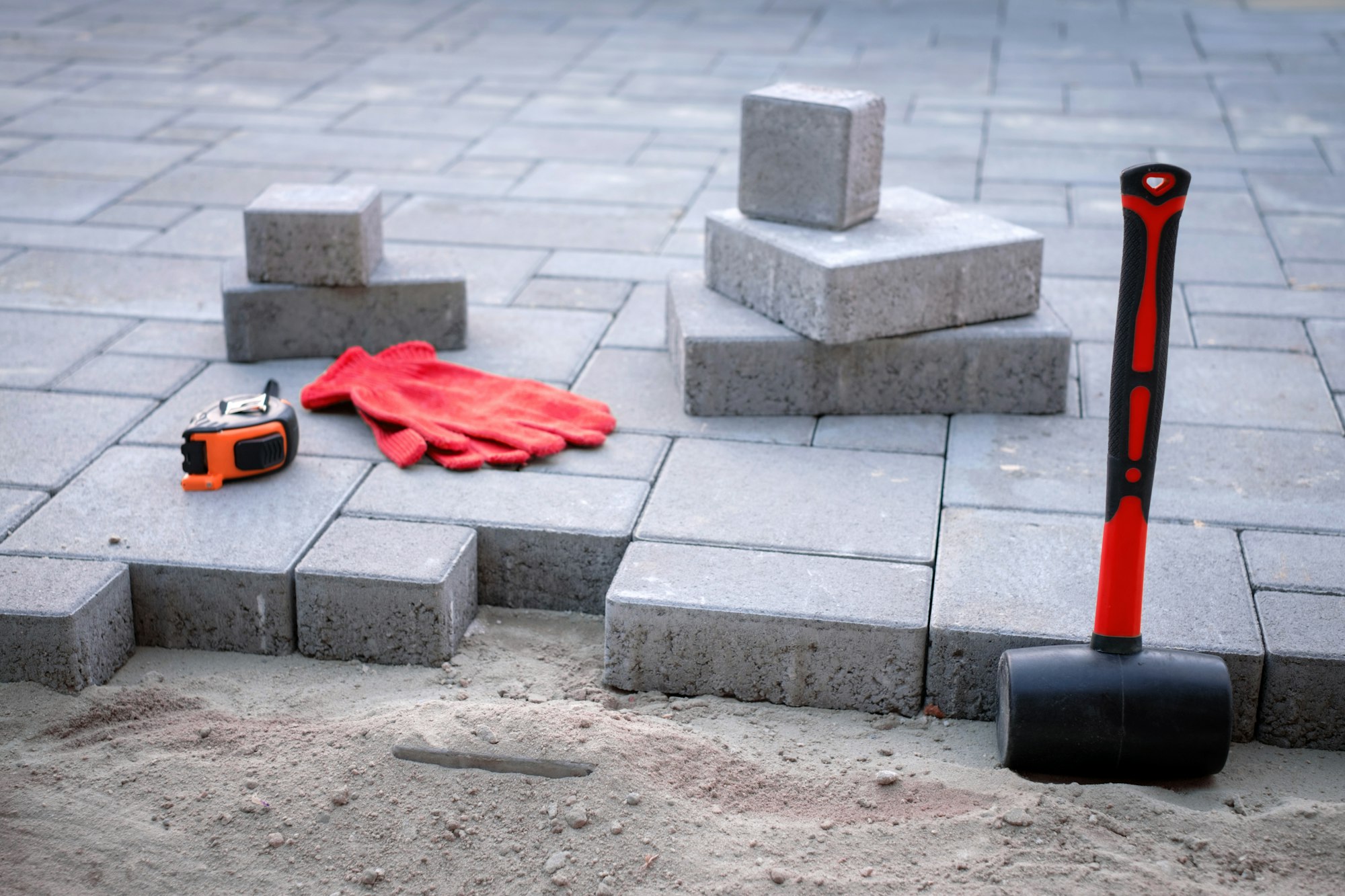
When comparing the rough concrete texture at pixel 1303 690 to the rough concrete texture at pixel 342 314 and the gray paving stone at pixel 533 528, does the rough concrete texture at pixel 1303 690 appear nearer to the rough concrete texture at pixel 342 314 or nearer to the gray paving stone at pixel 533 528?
the gray paving stone at pixel 533 528

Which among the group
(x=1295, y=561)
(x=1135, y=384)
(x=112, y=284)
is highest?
(x=1135, y=384)

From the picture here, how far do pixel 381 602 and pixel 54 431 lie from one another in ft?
4.41

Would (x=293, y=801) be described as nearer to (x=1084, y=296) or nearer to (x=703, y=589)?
(x=703, y=589)

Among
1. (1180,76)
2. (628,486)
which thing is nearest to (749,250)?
(628,486)

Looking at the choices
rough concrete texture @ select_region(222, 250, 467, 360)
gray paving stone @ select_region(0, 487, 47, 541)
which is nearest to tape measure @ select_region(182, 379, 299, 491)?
gray paving stone @ select_region(0, 487, 47, 541)

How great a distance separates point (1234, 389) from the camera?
13.5ft

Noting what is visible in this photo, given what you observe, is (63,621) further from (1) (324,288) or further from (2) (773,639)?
(1) (324,288)

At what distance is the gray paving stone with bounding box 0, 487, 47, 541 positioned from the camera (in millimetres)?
3174

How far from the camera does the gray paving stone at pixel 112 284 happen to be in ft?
15.4

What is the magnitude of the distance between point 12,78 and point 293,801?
738cm

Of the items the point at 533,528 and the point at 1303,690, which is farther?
the point at 533,528

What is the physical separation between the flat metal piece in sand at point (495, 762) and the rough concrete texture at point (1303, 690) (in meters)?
1.37

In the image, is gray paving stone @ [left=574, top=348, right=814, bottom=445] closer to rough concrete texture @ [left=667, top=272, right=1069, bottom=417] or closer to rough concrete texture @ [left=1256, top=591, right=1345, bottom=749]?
rough concrete texture @ [left=667, top=272, right=1069, bottom=417]

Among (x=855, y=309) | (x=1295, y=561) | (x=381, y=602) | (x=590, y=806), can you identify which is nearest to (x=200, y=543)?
(x=381, y=602)
